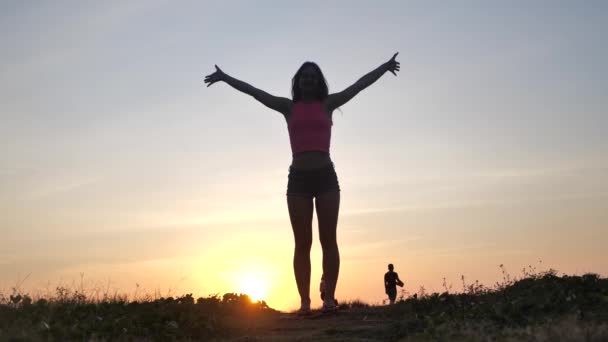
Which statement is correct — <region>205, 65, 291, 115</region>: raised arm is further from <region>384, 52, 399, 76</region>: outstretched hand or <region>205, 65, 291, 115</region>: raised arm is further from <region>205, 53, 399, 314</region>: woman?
<region>384, 52, 399, 76</region>: outstretched hand

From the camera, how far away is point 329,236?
841 cm

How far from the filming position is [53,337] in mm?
5988

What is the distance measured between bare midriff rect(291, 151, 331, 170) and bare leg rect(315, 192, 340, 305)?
0.38 m

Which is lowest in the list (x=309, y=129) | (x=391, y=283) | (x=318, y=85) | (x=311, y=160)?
(x=391, y=283)

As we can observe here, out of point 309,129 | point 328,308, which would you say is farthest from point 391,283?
point 309,129

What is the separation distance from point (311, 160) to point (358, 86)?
1.25m

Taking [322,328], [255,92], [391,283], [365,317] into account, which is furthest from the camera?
[391,283]

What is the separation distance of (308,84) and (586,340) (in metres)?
4.95

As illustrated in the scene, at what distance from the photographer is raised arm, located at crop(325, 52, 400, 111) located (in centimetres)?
873

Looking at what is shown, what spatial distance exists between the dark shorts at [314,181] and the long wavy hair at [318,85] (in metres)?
0.95

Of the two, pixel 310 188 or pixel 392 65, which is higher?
pixel 392 65

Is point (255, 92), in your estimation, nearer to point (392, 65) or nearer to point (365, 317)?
point (392, 65)

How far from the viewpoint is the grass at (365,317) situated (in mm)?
5535

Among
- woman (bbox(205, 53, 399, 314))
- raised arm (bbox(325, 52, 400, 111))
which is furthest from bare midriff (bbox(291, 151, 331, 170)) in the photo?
raised arm (bbox(325, 52, 400, 111))
